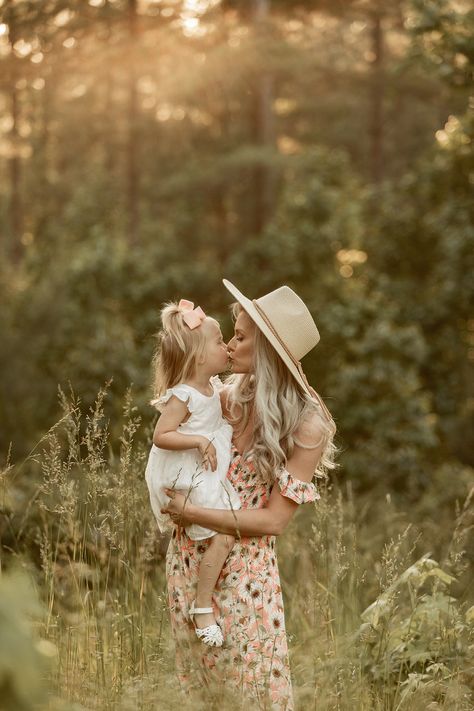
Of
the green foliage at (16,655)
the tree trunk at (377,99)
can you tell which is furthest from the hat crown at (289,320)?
the tree trunk at (377,99)

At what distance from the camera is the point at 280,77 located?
21.3 meters

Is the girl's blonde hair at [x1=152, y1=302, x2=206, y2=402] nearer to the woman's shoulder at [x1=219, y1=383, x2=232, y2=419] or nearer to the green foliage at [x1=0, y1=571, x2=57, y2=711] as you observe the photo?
the woman's shoulder at [x1=219, y1=383, x2=232, y2=419]

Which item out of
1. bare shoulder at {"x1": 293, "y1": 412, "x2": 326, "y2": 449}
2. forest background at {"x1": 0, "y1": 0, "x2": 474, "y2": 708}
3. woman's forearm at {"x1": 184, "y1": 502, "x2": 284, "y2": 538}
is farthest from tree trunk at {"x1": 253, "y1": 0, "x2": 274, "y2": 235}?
woman's forearm at {"x1": 184, "y1": 502, "x2": 284, "y2": 538}

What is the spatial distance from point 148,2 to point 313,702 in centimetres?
1525

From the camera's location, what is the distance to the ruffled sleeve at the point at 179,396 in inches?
111

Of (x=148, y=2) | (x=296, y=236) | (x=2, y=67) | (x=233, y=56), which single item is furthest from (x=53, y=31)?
(x=296, y=236)

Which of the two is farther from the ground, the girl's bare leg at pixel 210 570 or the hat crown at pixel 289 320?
the hat crown at pixel 289 320

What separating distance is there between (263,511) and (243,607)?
0.29 metres

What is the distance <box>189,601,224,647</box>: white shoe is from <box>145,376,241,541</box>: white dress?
8.0 inches

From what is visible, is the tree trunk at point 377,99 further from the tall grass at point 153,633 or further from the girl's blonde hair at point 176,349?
the girl's blonde hair at point 176,349

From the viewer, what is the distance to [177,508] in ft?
8.82

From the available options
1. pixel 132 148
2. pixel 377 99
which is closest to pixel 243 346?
pixel 132 148

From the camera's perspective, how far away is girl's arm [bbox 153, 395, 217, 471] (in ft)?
8.98

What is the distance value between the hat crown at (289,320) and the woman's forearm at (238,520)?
518mm
